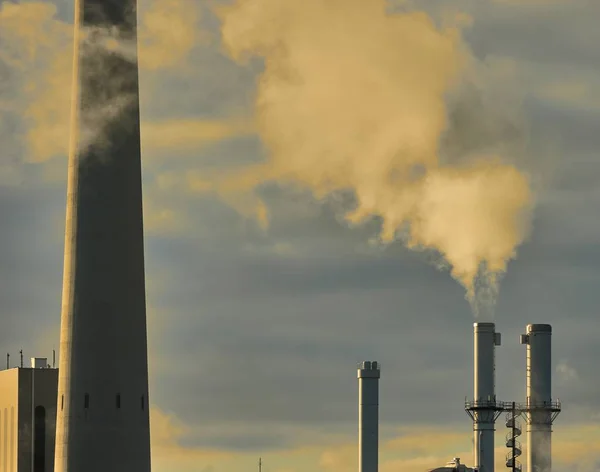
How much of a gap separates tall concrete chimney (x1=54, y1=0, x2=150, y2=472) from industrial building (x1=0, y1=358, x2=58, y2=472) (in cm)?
1510

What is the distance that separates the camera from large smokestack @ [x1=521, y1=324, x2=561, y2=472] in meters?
136

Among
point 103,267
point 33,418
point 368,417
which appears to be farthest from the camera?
point 368,417

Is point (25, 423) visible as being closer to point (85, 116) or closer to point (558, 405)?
point (85, 116)

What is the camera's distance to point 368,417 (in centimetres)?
16088

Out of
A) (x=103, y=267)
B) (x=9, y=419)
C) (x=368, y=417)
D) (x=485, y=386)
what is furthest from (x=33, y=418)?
(x=368, y=417)

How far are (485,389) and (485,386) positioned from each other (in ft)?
1.17

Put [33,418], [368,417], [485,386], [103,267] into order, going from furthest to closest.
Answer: [368,417], [485,386], [33,418], [103,267]

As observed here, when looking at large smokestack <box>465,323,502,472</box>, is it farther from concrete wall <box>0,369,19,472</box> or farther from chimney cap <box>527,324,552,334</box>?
concrete wall <box>0,369,19,472</box>

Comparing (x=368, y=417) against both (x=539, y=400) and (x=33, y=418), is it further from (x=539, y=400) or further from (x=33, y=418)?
(x=33, y=418)

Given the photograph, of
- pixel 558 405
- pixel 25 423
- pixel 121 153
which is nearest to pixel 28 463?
pixel 25 423

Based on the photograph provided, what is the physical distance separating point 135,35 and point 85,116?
4761 mm

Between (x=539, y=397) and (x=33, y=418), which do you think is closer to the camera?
(x=33, y=418)

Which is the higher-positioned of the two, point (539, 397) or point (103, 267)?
point (103, 267)

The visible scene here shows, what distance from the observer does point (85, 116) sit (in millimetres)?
83438
